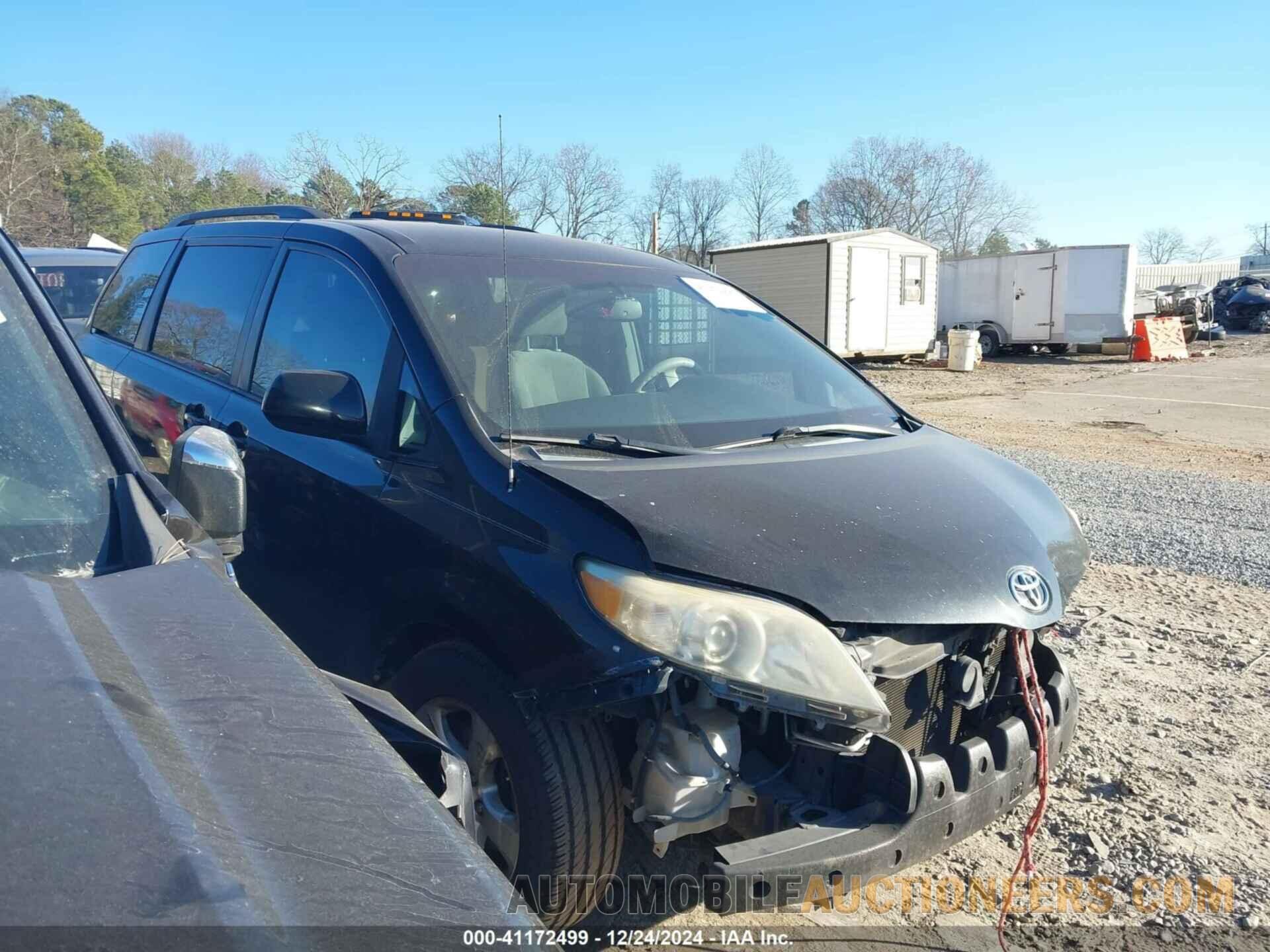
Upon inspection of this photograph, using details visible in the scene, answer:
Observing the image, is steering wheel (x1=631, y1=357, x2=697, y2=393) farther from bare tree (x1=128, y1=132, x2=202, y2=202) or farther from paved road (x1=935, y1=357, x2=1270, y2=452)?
bare tree (x1=128, y1=132, x2=202, y2=202)

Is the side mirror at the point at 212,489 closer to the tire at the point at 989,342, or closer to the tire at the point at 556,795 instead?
the tire at the point at 556,795

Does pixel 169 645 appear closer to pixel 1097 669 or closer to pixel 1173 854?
pixel 1173 854

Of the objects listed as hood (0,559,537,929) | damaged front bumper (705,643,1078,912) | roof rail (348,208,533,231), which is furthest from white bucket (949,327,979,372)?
hood (0,559,537,929)

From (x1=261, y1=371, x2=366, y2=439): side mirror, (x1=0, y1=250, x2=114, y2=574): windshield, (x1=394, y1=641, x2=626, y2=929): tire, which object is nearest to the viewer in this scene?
(x1=0, y1=250, x2=114, y2=574): windshield

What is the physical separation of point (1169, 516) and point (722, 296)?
531cm

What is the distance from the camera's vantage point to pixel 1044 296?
26.2 metres

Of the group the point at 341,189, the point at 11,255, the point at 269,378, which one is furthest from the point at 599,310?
the point at 341,189

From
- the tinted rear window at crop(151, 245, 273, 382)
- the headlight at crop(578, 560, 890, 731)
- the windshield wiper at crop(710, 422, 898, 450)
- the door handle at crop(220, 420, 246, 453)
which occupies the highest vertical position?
the tinted rear window at crop(151, 245, 273, 382)

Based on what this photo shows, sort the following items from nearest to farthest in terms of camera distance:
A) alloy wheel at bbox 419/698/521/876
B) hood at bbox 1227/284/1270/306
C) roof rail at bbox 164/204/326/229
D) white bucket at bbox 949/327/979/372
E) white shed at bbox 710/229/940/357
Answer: alloy wheel at bbox 419/698/521/876
roof rail at bbox 164/204/326/229
white shed at bbox 710/229/940/357
white bucket at bbox 949/327/979/372
hood at bbox 1227/284/1270/306

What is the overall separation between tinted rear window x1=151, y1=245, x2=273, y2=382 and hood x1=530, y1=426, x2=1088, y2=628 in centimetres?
189

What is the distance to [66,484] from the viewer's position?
69.8 inches

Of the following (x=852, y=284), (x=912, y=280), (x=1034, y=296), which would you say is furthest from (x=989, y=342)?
(x=852, y=284)

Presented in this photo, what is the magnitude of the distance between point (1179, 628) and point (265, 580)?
4.36 m

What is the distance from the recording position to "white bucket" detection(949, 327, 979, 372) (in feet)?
77.0
